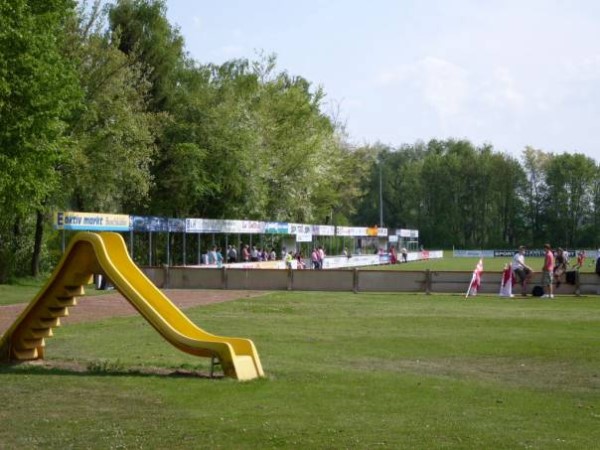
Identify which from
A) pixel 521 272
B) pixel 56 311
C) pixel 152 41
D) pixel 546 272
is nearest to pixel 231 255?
pixel 152 41

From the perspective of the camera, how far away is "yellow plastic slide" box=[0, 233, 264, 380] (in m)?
14.3

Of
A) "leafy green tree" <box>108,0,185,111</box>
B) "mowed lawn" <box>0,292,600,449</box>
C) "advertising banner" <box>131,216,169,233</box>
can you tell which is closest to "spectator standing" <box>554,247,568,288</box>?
"mowed lawn" <box>0,292,600,449</box>

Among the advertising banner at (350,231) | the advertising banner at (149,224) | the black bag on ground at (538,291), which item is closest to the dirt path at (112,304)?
the advertising banner at (149,224)

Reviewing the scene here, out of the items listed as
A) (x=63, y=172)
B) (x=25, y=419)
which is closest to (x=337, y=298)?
(x=63, y=172)

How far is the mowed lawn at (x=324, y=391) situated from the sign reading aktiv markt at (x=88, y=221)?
12.6 metres

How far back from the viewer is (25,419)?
1126 centimetres

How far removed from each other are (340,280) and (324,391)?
2521 centimetres

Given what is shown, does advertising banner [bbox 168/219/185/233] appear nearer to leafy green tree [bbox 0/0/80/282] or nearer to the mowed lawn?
leafy green tree [bbox 0/0/80/282]

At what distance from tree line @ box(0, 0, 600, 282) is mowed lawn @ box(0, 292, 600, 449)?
1040 centimetres

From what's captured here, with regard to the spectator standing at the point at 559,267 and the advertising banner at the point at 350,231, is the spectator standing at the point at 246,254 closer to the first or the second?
the advertising banner at the point at 350,231

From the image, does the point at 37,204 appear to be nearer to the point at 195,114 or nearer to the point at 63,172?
the point at 63,172

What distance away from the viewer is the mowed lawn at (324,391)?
10.3 meters

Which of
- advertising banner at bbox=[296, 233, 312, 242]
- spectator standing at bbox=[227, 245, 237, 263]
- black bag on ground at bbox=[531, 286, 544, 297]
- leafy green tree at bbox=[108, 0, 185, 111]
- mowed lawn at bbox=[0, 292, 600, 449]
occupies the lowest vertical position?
mowed lawn at bbox=[0, 292, 600, 449]

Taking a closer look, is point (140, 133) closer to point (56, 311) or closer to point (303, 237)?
point (303, 237)
